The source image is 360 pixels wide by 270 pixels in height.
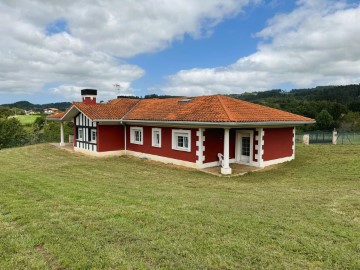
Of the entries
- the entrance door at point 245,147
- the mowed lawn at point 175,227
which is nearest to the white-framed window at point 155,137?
the entrance door at point 245,147

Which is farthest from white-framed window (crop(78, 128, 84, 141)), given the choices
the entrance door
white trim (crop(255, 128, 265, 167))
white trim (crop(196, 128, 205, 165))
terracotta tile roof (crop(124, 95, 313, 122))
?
white trim (crop(255, 128, 265, 167))

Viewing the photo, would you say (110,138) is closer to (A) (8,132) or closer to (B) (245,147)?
(B) (245,147)

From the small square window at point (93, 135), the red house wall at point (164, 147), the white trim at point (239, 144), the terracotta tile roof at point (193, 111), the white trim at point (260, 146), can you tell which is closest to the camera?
the terracotta tile roof at point (193, 111)

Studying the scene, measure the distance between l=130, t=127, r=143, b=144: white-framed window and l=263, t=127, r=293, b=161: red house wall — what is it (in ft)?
25.5

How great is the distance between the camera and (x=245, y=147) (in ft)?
51.3

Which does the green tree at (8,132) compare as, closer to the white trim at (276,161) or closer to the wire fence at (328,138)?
the white trim at (276,161)

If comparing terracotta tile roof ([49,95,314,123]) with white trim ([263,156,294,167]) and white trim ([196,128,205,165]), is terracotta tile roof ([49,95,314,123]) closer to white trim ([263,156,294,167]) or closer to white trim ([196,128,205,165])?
white trim ([196,128,205,165])

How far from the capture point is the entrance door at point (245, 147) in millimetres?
15406

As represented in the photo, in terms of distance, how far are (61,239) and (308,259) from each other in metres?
3.75

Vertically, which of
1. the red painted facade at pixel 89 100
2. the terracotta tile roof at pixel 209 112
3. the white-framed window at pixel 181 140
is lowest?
the white-framed window at pixel 181 140

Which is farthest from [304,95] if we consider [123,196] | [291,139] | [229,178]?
[123,196]

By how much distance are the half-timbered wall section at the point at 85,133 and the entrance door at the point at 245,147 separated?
9531mm

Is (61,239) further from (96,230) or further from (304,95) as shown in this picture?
(304,95)

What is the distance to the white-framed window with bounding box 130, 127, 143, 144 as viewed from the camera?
1848 centimetres
